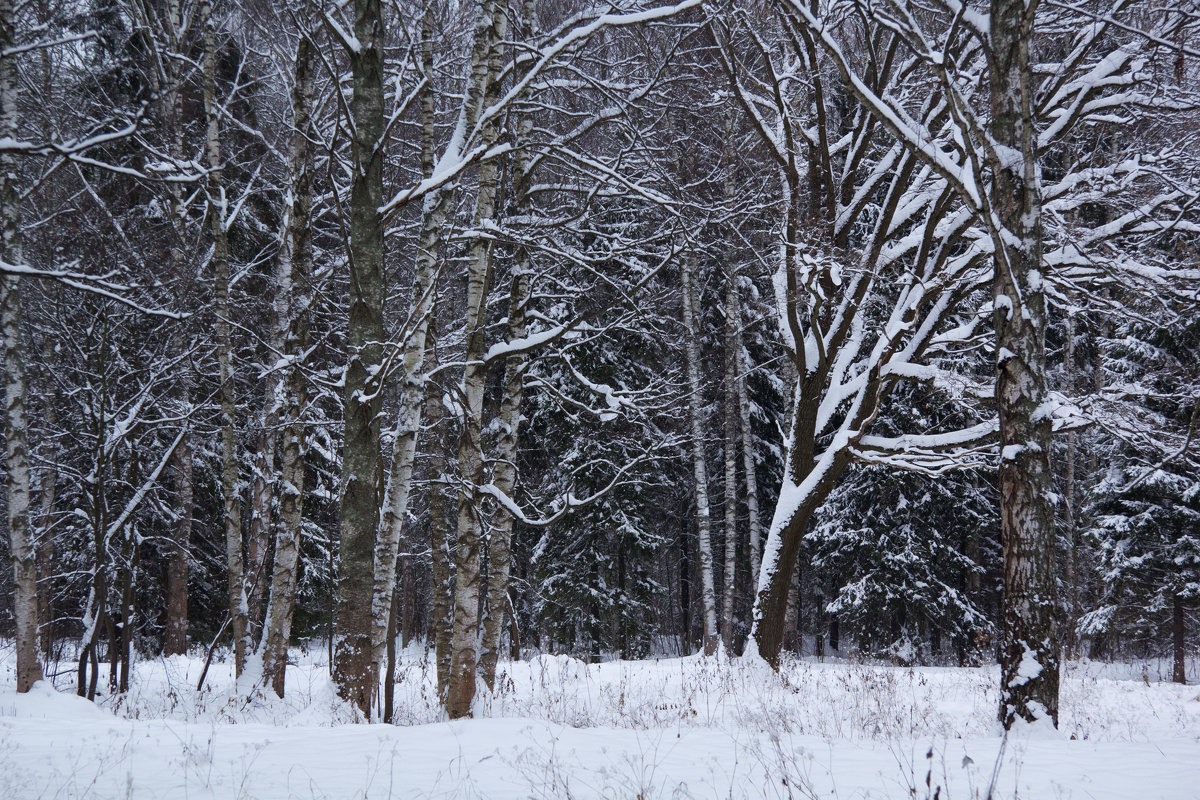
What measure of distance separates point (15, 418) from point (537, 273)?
6075 millimetres

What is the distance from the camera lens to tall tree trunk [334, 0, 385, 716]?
555 cm

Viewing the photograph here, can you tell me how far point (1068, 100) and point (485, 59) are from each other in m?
7.65

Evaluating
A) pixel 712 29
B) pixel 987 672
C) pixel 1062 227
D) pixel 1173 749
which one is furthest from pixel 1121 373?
pixel 1173 749

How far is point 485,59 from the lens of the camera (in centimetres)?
662

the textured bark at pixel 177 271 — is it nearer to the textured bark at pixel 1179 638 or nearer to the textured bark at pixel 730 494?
the textured bark at pixel 730 494

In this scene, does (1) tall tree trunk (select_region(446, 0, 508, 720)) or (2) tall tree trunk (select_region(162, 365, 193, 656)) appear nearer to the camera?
(1) tall tree trunk (select_region(446, 0, 508, 720))

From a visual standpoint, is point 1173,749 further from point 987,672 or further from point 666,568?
point 666,568

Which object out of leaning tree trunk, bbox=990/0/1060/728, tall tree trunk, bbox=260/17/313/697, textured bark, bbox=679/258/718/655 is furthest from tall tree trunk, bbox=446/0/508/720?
textured bark, bbox=679/258/718/655

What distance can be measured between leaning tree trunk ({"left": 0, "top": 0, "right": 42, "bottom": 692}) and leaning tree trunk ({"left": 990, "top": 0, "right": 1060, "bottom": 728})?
963 centimetres

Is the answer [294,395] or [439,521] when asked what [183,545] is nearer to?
[294,395]

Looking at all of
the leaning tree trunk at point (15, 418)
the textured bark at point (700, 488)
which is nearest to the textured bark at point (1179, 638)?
the textured bark at point (700, 488)

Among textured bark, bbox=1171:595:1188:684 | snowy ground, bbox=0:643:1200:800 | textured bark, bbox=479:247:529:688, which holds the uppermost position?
textured bark, bbox=479:247:529:688

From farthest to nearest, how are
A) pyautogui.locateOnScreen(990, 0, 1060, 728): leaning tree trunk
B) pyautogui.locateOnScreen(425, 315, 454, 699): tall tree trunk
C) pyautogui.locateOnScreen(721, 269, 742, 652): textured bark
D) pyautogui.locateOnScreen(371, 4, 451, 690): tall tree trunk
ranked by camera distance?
pyautogui.locateOnScreen(721, 269, 742, 652): textured bark
pyautogui.locateOnScreen(425, 315, 454, 699): tall tree trunk
pyautogui.locateOnScreen(371, 4, 451, 690): tall tree trunk
pyautogui.locateOnScreen(990, 0, 1060, 728): leaning tree trunk

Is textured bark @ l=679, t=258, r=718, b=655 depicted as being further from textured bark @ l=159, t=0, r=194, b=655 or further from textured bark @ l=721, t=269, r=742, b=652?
textured bark @ l=159, t=0, r=194, b=655
